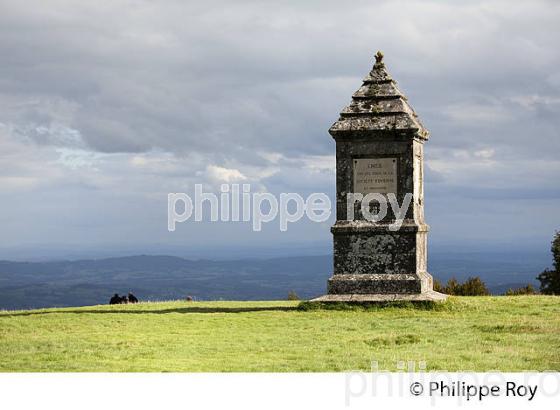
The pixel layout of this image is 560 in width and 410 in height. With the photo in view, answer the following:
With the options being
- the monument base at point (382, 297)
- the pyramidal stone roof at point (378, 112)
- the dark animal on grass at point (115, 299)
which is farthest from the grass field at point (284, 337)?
the pyramidal stone roof at point (378, 112)

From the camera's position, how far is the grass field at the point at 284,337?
1502 cm

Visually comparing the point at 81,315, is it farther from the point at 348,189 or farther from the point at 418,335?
the point at 418,335

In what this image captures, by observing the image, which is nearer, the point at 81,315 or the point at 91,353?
the point at 91,353

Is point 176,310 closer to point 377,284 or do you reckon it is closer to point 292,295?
point 377,284

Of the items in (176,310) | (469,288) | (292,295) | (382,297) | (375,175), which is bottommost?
(176,310)

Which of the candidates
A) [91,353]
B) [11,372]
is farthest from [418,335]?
[11,372]

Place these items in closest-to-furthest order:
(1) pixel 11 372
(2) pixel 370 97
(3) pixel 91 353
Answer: (1) pixel 11 372, (3) pixel 91 353, (2) pixel 370 97

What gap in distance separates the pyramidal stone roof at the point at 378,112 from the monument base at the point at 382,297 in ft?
13.4

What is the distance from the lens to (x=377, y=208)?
77.4 feet

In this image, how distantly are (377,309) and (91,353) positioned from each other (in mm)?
8654

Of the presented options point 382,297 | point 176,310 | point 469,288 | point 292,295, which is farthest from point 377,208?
point 469,288

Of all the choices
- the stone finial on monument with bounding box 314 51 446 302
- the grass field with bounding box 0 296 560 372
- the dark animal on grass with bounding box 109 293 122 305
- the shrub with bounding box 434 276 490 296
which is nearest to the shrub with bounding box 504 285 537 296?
the shrub with bounding box 434 276 490 296

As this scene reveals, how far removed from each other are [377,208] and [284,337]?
6.27 meters
